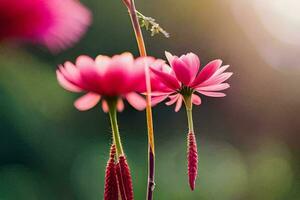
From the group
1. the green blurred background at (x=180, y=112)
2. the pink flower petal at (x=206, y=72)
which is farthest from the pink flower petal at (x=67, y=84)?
the green blurred background at (x=180, y=112)

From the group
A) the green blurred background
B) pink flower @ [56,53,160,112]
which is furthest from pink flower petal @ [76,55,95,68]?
the green blurred background

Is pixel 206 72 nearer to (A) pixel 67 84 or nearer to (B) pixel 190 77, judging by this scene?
(B) pixel 190 77

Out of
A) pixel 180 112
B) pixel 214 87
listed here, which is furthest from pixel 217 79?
pixel 180 112

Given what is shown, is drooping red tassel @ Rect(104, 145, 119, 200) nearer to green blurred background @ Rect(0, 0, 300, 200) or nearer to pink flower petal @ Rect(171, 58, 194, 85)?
pink flower petal @ Rect(171, 58, 194, 85)

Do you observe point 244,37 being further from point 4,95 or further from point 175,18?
point 4,95

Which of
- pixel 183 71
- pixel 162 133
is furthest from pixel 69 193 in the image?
pixel 183 71

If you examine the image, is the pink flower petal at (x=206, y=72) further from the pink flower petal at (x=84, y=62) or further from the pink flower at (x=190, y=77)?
the pink flower petal at (x=84, y=62)
